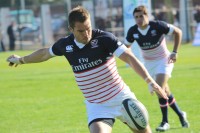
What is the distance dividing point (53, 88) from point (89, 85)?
12.2 meters

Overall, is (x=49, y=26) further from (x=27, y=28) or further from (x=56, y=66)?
(x=56, y=66)

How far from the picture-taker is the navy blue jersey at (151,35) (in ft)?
38.9

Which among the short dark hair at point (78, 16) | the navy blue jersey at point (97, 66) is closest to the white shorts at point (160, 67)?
the navy blue jersey at point (97, 66)

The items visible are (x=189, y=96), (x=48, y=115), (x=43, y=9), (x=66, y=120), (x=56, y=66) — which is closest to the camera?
(x=66, y=120)

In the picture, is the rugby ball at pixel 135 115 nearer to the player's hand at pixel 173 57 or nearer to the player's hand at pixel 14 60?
the player's hand at pixel 14 60

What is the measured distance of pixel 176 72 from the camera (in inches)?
908

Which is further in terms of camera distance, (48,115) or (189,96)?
(189,96)

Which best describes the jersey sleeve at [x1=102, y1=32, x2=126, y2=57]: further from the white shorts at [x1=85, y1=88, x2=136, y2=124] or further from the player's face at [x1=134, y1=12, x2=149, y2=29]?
the player's face at [x1=134, y1=12, x2=149, y2=29]

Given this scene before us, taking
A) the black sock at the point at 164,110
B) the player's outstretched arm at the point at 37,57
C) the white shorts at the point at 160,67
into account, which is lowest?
the black sock at the point at 164,110

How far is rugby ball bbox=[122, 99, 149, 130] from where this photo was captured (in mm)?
7332

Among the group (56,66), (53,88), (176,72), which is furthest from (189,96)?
(56,66)

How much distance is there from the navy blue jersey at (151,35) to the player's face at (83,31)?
4.59 m

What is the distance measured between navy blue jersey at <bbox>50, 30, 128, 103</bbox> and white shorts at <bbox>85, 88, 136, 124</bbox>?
0.05 meters

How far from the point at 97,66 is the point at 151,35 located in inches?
177
